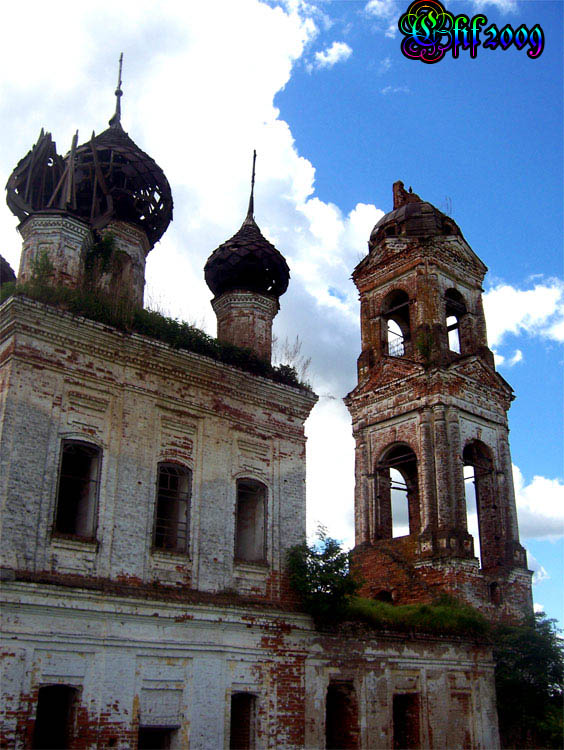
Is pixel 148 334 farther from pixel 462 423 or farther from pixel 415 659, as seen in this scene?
pixel 462 423

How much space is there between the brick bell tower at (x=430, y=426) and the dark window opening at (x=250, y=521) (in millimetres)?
7215

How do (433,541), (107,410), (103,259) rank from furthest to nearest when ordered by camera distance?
1. (433,541)
2. (103,259)
3. (107,410)

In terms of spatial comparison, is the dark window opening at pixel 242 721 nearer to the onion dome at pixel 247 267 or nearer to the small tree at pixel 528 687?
the small tree at pixel 528 687

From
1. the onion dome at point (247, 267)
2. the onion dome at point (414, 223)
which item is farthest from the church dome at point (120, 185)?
the onion dome at point (414, 223)

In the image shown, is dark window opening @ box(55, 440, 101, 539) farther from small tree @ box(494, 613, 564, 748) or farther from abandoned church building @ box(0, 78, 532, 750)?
small tree @ box(494, 613, 564, 748)

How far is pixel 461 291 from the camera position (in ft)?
81.2

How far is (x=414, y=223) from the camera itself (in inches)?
990

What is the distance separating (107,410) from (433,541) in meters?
11.7

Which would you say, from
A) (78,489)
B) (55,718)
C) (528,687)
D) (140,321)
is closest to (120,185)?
(140,321)

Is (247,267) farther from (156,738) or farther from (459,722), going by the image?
(459,722)

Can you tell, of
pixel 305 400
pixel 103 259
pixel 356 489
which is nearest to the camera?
pixel 103 259

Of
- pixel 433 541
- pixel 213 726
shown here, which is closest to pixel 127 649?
pixel 213 726

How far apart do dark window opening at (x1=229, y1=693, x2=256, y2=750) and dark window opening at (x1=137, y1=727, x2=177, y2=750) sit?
1.08 meters

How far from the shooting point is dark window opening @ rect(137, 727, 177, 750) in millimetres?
10406
